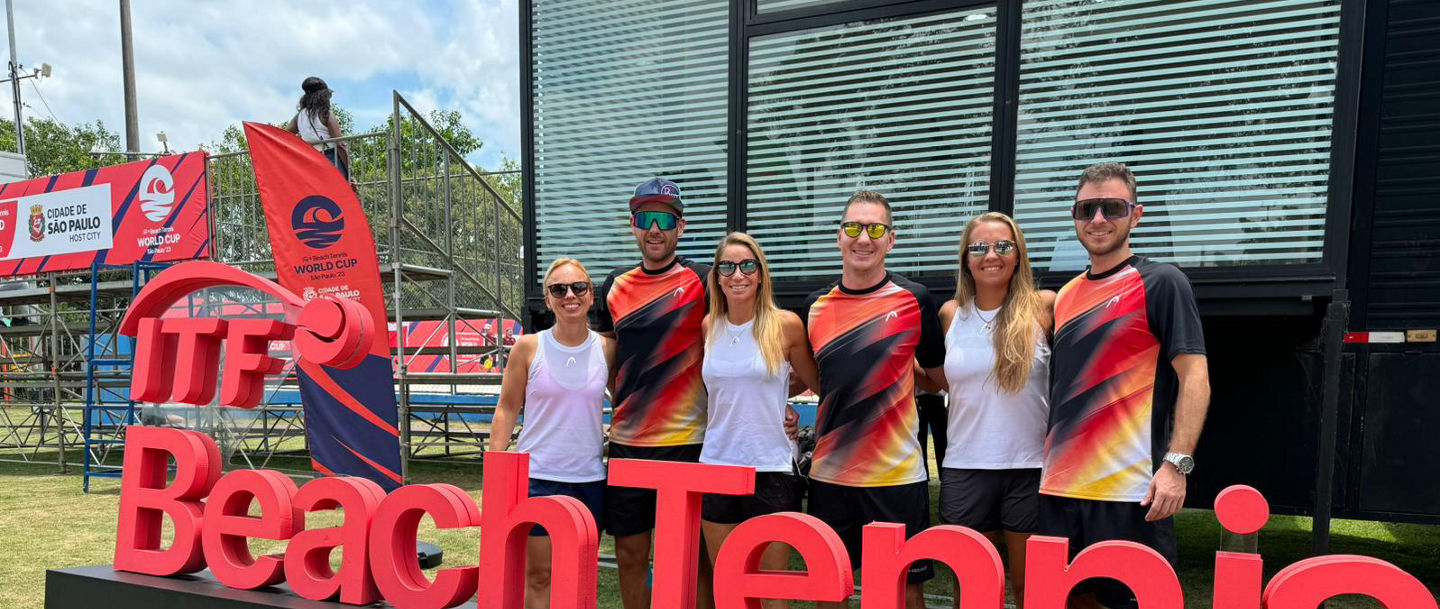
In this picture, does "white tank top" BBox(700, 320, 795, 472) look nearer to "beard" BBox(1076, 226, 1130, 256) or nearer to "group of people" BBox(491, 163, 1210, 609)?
"group of people" BBox(491, 163, 1210, 609)

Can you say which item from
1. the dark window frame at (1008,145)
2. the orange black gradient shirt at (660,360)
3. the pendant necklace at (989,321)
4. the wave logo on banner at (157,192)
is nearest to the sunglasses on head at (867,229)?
the pendant necklace at (989,321)

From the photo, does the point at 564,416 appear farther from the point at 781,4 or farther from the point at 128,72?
the point at 128,72

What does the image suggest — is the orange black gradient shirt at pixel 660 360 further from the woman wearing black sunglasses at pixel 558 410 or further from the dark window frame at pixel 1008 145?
the dark window frame at pixel 1008 145

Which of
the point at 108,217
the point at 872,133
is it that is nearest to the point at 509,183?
the point at 108,217

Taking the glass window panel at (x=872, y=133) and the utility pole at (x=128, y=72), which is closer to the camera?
the glass window panel at (x=872, y=133)

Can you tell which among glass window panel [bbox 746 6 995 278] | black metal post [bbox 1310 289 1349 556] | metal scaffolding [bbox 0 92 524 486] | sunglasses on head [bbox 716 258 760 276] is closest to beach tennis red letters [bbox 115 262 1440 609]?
sunglasses on head [bbox 716 258 760 276]

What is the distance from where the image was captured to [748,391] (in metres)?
3.23

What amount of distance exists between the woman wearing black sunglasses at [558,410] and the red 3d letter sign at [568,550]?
1.63ft

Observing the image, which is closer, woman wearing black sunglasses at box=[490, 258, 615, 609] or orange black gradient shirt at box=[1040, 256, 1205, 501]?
orange black gradient shirt at box=[1040, 256, 1205, 501]

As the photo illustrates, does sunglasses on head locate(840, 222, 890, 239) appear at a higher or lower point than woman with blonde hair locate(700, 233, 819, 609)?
higher

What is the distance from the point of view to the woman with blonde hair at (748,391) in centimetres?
323

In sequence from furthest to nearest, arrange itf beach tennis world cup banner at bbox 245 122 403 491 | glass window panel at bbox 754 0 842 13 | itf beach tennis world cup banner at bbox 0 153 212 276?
1. itf beach tennis world cup banner at bbox 0 153 212 276
2. itf beach tennis world cup banner at bbox 245 122 403 491
3. glass window panel at bbox 754 0 842 13

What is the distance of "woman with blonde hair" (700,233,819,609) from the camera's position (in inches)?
127

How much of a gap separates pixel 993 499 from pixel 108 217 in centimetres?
939
